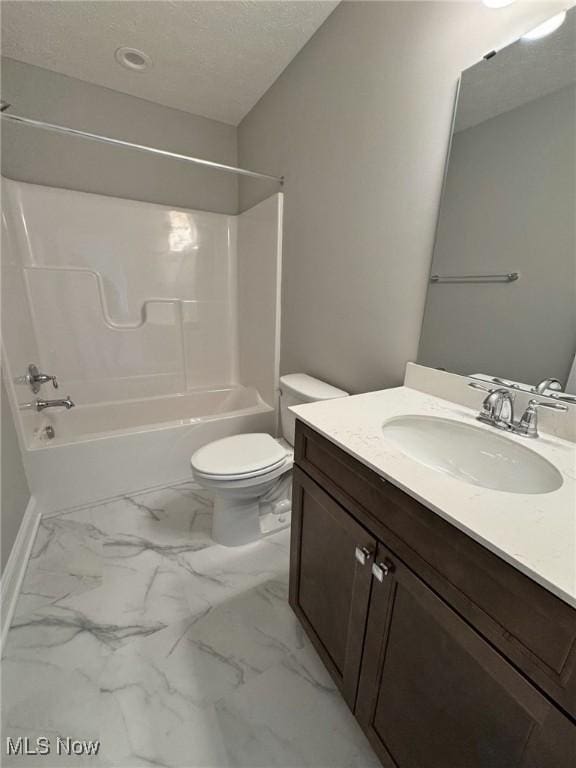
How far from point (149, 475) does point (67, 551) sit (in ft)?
1.70

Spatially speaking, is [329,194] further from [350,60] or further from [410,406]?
[410,406]

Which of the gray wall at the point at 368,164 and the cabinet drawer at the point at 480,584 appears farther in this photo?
the gray wall at the point at 368,164

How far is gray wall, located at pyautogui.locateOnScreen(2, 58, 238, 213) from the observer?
178 centimetres

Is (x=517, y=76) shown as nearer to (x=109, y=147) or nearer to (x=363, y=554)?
(x=363, y=554)

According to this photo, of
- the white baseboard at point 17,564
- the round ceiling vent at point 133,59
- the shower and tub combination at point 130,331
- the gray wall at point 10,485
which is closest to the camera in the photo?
the white baseboard at point 17,564

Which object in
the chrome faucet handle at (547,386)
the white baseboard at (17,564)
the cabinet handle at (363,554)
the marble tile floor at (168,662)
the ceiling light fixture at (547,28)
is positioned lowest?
the marble tile floor at (168,662)

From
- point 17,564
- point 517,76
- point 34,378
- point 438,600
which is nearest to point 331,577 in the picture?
point 438,600

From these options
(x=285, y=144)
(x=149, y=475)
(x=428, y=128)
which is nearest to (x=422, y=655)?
(x=428, y=128)

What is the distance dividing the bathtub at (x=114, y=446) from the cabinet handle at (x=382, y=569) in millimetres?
1473

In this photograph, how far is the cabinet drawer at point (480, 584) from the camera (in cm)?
40

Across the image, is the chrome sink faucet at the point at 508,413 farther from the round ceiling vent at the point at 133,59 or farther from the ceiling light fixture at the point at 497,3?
the round ceiling vent at the point at 133,59

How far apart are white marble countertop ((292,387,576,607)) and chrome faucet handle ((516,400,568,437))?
3 centimetres
